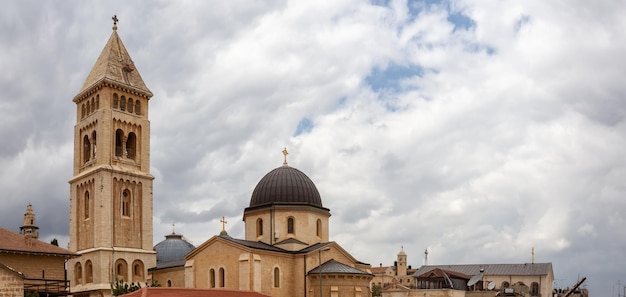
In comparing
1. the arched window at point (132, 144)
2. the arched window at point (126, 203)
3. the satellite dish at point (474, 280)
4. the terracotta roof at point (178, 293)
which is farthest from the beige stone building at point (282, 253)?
the satellite dish at point (474, 280)

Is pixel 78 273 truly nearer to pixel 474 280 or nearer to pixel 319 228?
pixel 319 228

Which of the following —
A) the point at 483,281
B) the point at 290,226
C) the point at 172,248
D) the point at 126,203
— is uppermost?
the point at 126,203

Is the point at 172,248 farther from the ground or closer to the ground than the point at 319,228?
closer to the ground

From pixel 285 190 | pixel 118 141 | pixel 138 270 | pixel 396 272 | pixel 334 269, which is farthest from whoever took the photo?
pixel 396 272

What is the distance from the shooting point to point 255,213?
61.7m

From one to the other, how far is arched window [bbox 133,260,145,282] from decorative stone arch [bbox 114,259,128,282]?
→ 1080mm

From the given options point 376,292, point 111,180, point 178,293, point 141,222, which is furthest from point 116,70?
point 376,292

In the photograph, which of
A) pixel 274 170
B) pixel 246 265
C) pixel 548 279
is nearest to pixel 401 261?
pixel 548 279

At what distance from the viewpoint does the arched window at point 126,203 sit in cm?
6331

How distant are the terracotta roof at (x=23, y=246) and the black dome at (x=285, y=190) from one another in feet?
71.1

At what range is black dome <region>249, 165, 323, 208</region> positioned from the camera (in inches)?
2405

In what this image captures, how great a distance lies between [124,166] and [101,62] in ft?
35.7

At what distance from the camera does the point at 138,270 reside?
6303 centimetres

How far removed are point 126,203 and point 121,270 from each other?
6276 millimetres
